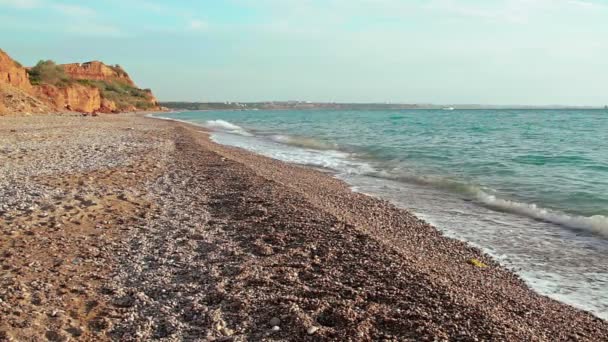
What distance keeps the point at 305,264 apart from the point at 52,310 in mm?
3174

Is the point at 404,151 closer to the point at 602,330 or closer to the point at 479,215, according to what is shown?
the point at 479,215

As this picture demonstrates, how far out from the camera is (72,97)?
6656cm

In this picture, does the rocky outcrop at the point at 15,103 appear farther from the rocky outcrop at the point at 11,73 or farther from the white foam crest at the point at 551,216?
the white foam crest at the point at 551,216

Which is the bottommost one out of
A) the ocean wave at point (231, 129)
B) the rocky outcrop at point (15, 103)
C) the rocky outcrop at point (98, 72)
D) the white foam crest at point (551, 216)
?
the white foam crest at point (551, 216)

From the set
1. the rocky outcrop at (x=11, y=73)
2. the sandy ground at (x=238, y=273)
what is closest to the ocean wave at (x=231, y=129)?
the rocky outcrop at (x=11, y=73)

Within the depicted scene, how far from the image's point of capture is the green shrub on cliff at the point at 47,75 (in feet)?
219

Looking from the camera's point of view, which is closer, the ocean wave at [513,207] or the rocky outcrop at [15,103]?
the ocean wave at [513,207]

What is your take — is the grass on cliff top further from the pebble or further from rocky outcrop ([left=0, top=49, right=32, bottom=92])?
the pebble

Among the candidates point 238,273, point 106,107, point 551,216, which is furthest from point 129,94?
point 238,273

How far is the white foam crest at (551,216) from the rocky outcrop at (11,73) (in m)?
48.4

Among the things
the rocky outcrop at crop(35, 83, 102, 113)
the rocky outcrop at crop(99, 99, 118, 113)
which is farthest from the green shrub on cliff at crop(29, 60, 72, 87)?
the rocky outcrop at crop(99, 99, 118, 113)

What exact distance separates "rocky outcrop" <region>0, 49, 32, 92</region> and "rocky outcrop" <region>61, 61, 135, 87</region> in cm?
8356

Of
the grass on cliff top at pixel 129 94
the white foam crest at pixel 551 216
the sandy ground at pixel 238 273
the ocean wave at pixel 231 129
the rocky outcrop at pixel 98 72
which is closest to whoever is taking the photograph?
the sandy ground at pixel 238 273

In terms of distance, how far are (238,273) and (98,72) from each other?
15818 cm
